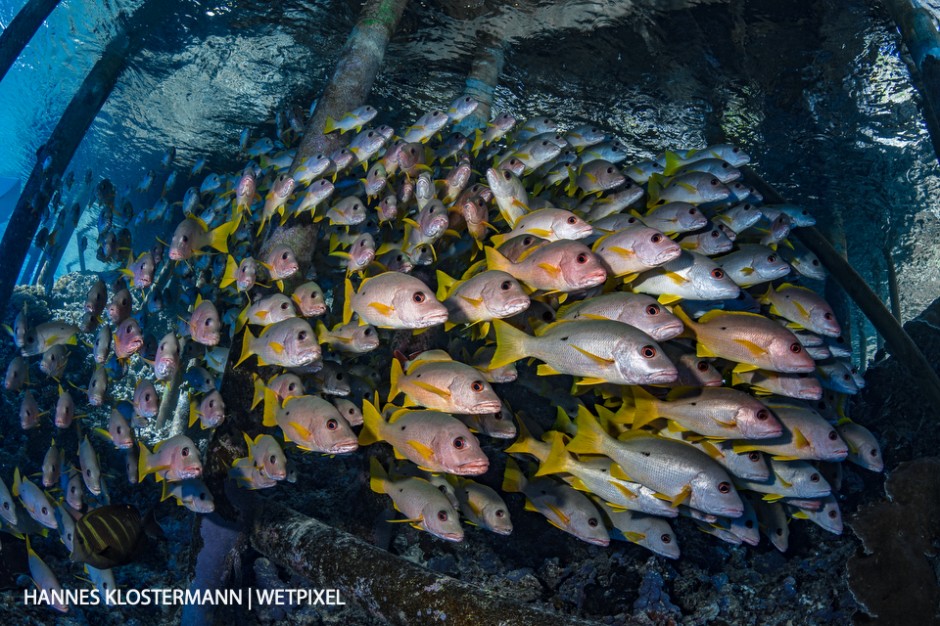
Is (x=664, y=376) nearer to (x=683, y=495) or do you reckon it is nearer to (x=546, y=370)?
(x=546, y=370)

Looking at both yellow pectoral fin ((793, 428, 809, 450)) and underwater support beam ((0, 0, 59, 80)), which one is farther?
underwater support beam ((0, 0, 59, 80))

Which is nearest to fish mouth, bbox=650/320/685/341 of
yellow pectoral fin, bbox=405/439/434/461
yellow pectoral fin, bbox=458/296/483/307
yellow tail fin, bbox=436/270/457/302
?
yellow pectoral fin, bbox=458/296/483/307

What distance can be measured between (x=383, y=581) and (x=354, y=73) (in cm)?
672

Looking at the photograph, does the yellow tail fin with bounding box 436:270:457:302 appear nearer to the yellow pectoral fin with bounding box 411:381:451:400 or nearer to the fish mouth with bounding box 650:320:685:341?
the yellow pectoral fin with bounding box 411:381:451:400

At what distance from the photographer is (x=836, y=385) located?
445cm

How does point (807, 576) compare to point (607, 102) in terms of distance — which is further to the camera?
point (607, 102)

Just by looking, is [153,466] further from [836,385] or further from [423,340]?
[836,385]

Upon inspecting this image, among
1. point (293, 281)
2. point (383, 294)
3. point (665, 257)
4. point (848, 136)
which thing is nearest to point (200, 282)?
point (293, 281)

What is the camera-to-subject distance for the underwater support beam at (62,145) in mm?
10242

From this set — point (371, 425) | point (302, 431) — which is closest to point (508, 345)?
point (371, 425)

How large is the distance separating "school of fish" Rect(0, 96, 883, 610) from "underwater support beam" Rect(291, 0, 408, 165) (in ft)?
2.42

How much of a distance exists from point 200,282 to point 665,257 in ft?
23.1

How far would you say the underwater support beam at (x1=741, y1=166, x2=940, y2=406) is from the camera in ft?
20.4

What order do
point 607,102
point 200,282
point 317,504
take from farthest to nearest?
1. point 607,102
2. point 200,282
3. point 317,504
